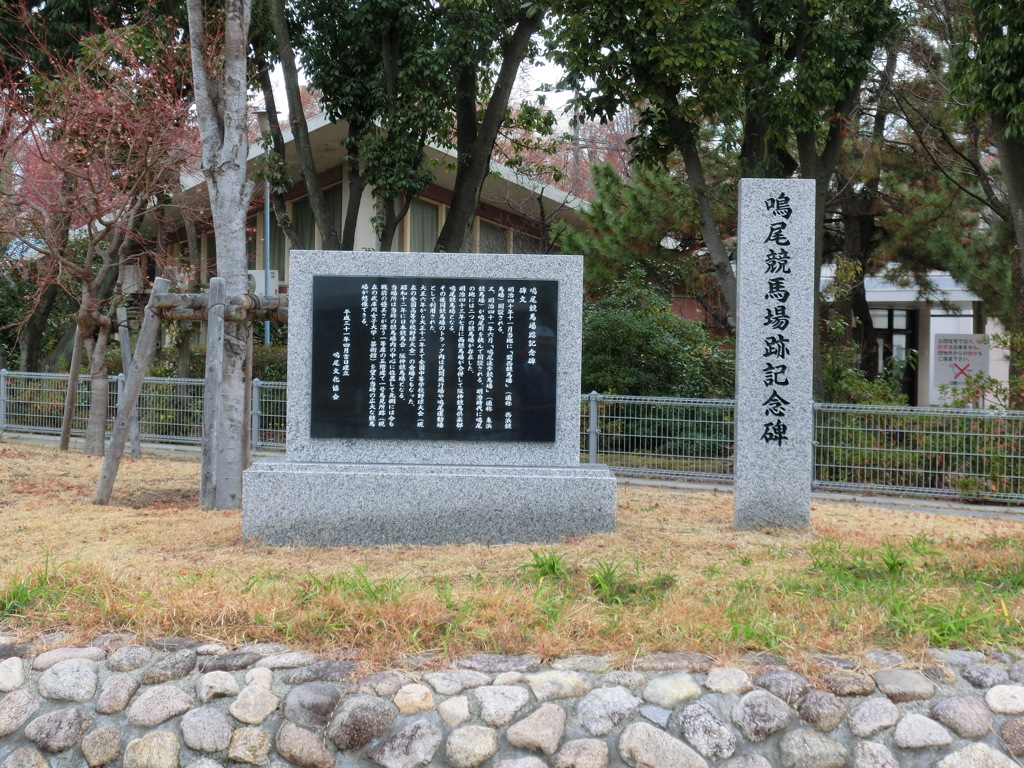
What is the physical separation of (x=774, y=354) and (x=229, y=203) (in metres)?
4.92

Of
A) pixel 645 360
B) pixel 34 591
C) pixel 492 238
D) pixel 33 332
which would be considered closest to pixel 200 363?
pixel 33 332

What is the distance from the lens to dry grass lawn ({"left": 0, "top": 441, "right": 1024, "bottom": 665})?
4137 millimetres

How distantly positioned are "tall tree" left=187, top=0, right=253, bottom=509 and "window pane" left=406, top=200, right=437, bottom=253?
1025 cm

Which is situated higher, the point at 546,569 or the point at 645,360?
the point at 645,360

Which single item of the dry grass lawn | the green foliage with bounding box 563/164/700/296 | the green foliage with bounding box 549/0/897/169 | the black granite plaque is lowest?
the dry grass lawn

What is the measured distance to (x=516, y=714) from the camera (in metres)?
3.68

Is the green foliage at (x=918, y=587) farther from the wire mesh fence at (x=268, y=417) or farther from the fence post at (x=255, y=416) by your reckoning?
the fence post at (x=255, y=416)

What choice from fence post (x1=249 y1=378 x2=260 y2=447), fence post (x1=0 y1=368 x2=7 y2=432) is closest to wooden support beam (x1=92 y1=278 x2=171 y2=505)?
fence post (x1=249 y1=378 x2=260 y2=447)

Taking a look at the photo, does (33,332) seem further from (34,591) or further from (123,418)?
(34,591)

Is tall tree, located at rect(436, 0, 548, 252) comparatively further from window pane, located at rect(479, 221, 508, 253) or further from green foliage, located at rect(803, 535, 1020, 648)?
green foliage, located at rect(803, 535, 1020, 648)

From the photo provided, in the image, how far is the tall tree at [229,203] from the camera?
8.17 meters

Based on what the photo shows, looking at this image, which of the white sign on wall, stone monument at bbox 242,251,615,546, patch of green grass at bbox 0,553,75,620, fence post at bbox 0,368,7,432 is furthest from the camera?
the white sign on wall

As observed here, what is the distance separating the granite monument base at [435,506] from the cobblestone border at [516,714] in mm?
2729

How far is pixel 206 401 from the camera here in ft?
27.5
